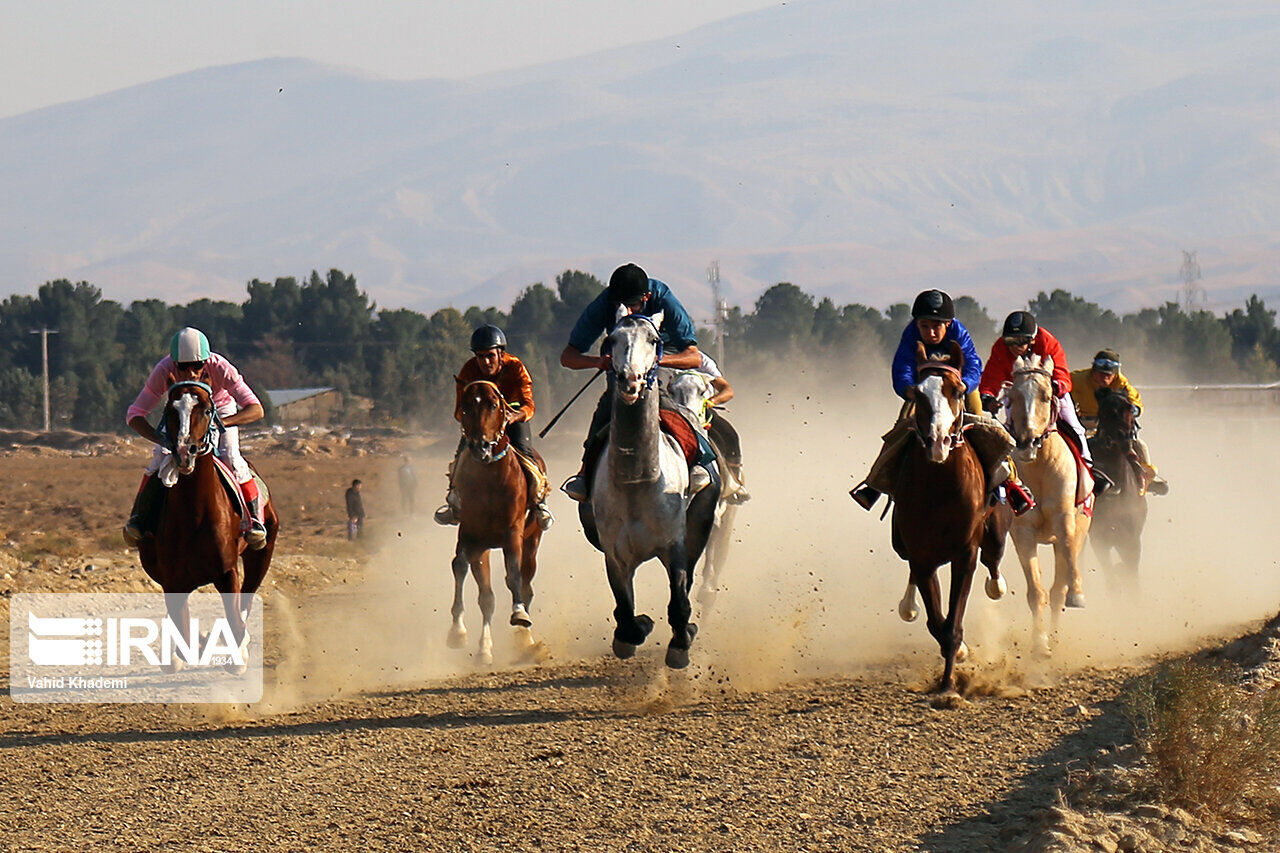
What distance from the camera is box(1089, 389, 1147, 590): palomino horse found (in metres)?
17.5

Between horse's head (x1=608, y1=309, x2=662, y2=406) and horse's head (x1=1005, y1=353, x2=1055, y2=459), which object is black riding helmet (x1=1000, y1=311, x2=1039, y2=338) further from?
horse's head (x1=608, y1=309, x2=662, y2=406)

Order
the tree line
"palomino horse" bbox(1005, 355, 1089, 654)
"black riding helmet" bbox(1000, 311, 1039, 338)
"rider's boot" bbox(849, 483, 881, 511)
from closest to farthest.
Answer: "rider's boot" bbox(849, 483, 881, 511)
"palomino horse" bbox(1005, 355, 1089, 654)
"black riding helmet" bbox(1000, 311, 1039, 338)
the tree line

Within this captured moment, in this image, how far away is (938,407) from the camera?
1184 centimetres

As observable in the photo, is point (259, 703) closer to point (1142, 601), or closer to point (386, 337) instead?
point (1142, 601)

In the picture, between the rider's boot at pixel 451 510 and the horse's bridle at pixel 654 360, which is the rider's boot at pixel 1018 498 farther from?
the rider's boot at pixel 451 510

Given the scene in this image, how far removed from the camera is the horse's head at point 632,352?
11211mm

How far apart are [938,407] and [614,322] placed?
7.99 feet

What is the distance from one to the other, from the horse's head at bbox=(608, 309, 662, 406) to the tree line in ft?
217

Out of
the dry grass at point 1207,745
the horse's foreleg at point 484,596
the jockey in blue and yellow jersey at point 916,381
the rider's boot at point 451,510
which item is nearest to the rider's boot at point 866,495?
the jockey in blue and yellow jersey at point 916,381

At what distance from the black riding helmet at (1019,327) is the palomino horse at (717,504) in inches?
107

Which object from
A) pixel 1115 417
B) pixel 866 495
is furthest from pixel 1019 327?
pixel 1115 417

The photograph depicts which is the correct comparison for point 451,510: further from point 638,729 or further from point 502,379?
point 638,729

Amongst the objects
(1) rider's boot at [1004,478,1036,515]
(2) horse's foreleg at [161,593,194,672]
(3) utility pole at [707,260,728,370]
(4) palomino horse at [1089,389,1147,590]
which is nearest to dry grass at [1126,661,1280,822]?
(1) rider's boot at [1004,478,1036,515]

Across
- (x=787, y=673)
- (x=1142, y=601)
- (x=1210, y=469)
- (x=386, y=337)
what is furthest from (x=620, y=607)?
(x=386, y=337)
